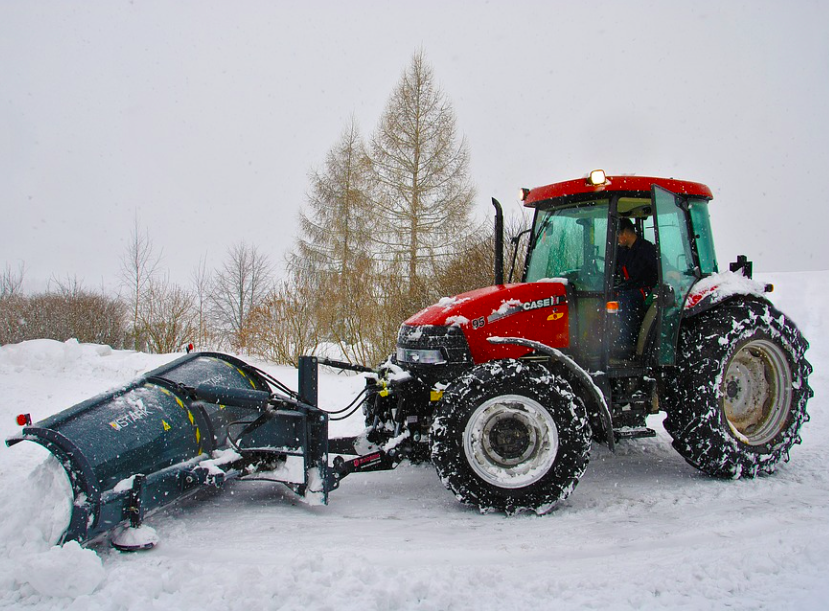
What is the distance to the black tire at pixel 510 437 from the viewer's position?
12.7 feet

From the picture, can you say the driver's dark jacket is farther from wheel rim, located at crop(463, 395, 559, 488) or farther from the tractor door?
wheel rim, located at crop(463, 395, 559, 488)

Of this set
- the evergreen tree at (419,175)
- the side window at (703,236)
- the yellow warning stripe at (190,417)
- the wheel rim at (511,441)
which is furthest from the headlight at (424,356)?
the evergreen tree at (419,175)

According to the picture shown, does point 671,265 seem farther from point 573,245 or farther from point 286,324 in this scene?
point 286,324

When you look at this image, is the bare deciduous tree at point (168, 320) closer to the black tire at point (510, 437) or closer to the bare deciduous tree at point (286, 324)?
the bare deciduous tree at point (286, 324)

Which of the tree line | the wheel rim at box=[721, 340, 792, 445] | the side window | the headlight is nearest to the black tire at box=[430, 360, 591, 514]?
the headlight

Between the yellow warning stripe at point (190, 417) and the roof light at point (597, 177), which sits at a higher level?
the roof light at point (597, 177)

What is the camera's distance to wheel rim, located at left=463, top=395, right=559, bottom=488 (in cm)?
391

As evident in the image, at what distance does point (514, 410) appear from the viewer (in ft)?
13.1

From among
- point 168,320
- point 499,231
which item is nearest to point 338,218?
point 168,320

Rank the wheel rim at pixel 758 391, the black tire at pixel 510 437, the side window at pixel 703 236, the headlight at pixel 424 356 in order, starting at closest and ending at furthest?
the black tire at pixel 510 437 < the headlight at pixel 424 356 < the wheel rim at pixel 758 391 < the side window at pixel 703 236

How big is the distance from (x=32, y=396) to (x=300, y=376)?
256 inches

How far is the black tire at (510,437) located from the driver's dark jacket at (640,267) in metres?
1.29

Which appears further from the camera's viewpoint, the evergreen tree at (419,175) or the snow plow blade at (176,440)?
the evergreen tree at (419,175)

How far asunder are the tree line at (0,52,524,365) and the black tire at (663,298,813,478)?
19.9ft
